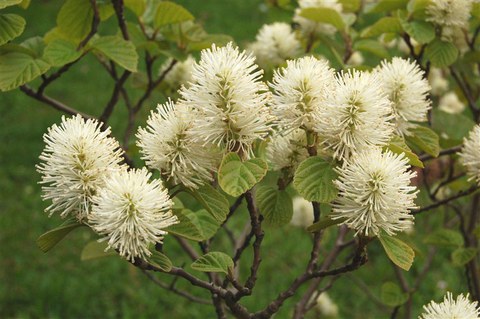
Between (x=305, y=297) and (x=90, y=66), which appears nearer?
(x=305, y=297)

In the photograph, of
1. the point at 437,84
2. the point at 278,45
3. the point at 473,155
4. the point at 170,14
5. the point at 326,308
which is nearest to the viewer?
the point at 473,155

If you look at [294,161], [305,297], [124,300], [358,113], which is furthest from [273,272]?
[358,113]

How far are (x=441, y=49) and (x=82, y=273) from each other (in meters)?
2.92

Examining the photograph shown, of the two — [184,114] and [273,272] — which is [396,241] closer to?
[184,114]

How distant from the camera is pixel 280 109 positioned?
138 cm

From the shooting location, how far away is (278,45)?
248cm

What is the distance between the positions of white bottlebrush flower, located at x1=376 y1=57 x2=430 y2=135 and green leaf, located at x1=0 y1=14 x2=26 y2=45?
35.9 inches

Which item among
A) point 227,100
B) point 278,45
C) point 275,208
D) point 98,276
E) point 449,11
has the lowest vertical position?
point 98,276

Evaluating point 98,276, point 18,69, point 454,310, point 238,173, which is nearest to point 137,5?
point 18,69

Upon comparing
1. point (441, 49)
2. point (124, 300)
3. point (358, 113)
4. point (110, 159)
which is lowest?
point (124, 300)

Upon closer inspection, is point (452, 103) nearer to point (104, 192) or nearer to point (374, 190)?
point (374, 190)

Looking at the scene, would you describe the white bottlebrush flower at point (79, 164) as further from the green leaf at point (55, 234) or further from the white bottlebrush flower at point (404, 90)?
the white bottlebrush flower at point (404, 90)

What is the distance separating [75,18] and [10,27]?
1.15 feet

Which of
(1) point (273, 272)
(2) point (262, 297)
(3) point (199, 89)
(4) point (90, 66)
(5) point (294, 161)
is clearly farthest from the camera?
(4) point (90, 66)
